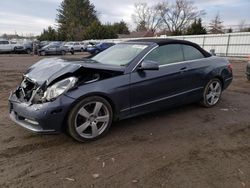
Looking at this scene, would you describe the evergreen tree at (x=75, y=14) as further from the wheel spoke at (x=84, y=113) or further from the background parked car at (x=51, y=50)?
the wheel spoke at (x=84, y=113)

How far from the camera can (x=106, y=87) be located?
3.71m

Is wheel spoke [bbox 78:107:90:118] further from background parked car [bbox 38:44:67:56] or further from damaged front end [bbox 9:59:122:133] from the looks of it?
background parked car [bbox 38:44:67:56]

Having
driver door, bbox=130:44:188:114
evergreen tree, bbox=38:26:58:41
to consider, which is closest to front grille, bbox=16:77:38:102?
driver door, bbox=130:44:188:114

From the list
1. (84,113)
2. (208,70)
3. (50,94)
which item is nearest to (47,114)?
(50,94)

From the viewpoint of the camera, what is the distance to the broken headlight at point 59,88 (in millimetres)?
3420

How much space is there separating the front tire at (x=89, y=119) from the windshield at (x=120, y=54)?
88 centimetres

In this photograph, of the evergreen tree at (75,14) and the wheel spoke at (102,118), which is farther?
the evergreen tree at (75,14)

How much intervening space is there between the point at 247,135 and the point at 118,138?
2.09m

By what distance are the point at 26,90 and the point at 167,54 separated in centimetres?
256

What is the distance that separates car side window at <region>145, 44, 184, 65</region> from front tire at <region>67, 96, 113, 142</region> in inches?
47.9

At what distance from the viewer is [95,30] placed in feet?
183

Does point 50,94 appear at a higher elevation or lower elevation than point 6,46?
higher

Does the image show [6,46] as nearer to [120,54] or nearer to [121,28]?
[120,54]

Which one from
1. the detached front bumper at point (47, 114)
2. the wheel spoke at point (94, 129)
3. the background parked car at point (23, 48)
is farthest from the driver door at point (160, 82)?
the background parked car at point (23, 48)
